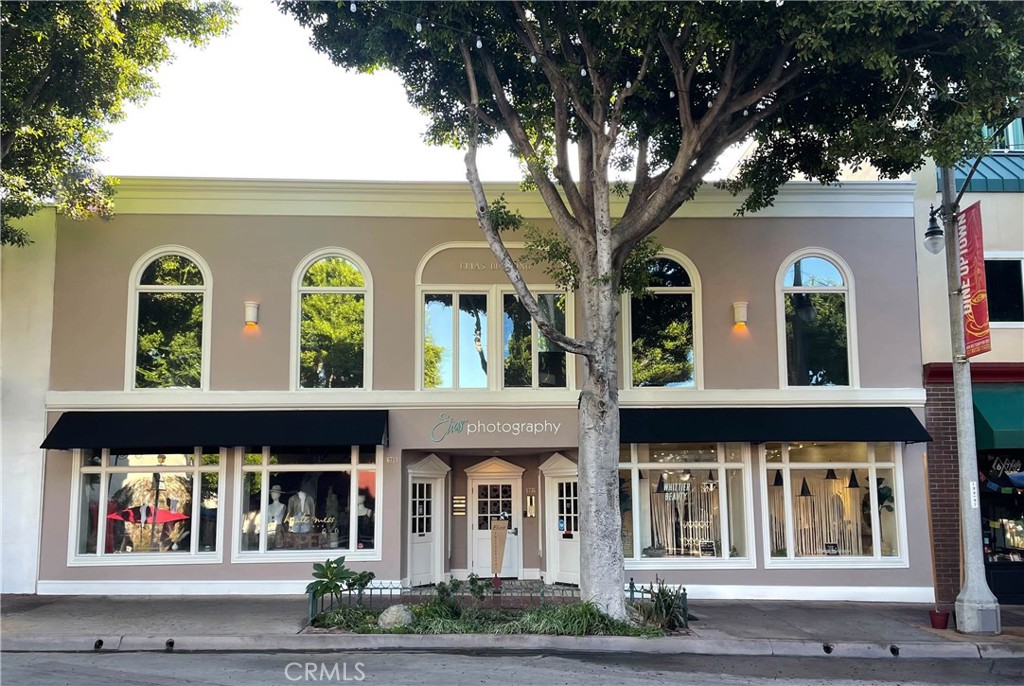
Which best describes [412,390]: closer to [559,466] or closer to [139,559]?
[559,466]

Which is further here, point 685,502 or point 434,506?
point 434,506

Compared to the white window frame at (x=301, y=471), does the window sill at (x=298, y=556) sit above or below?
below

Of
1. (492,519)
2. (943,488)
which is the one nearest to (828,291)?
(943,488)

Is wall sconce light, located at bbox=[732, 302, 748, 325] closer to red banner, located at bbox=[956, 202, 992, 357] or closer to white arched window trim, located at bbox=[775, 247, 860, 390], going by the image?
white arched window trim, located at bbox=[775, 247, 860, 390]

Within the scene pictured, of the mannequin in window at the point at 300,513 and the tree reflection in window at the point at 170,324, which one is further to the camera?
the tree reflection in window at the point at 170,324

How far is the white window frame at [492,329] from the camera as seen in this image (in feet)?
47.7

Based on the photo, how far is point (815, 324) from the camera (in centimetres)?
1487

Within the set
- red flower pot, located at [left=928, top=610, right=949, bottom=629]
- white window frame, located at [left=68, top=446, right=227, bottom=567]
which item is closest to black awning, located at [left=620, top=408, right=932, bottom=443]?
red flower pot, located at [left=928, top=610, right=949, bottom=629]

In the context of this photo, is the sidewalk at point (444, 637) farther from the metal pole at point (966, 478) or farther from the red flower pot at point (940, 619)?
the metal pole at point (966, 478)

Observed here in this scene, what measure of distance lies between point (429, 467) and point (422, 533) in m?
1.21

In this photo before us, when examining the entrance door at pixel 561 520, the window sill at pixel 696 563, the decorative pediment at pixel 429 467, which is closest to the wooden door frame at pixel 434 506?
the decorative pediment at pixel 429 467

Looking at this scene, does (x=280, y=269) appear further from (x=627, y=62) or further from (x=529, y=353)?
(x=627, y=62)

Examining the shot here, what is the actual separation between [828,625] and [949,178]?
679 cm

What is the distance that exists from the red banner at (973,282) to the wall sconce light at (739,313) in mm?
3430
